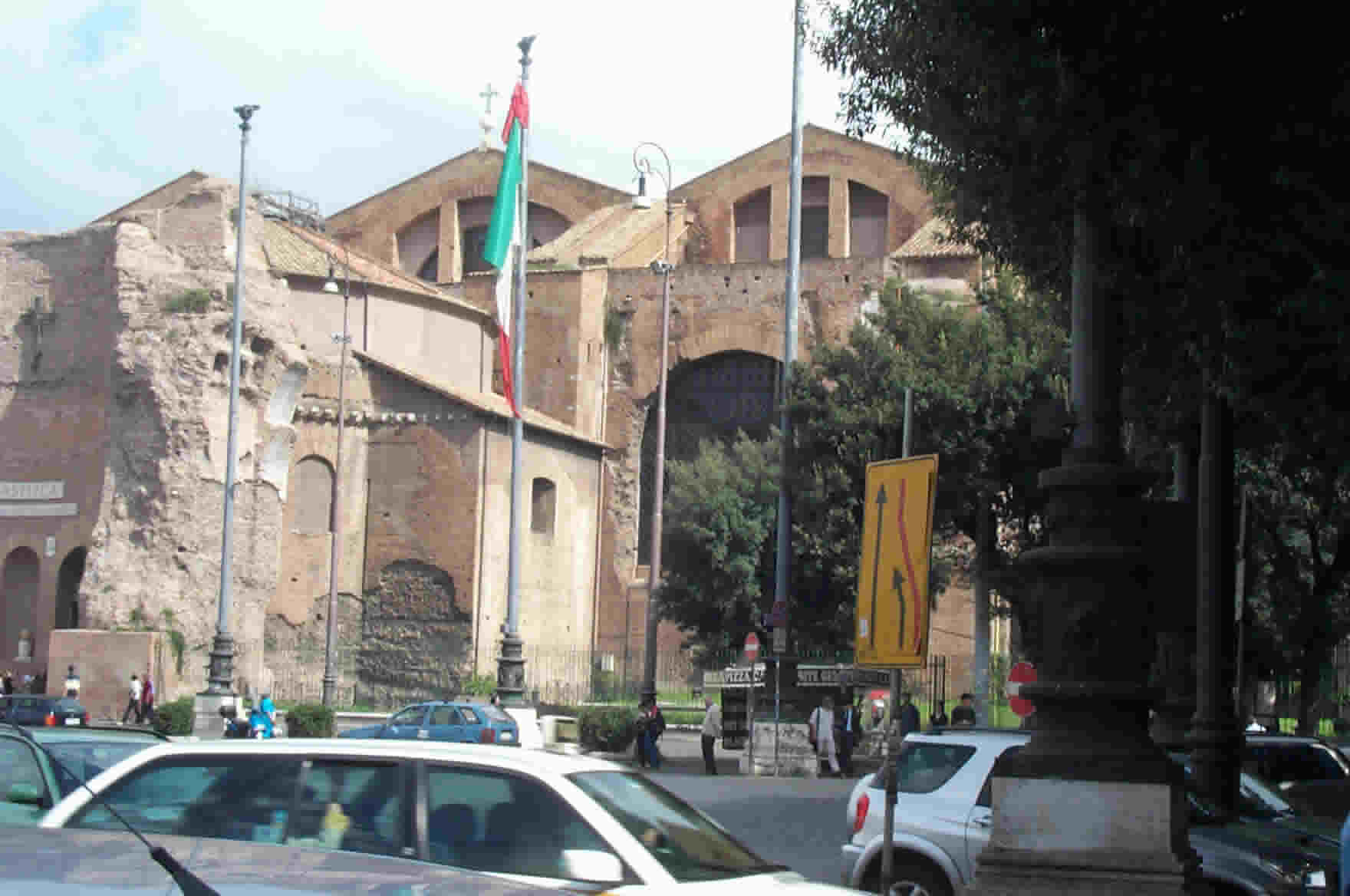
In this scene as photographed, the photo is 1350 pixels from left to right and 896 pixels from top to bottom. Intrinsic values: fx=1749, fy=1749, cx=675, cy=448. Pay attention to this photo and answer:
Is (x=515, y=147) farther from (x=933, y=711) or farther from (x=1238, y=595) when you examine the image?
(x=1238, y=595)

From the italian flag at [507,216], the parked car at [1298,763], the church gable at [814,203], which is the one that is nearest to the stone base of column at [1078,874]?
the parked car at [1298,763]

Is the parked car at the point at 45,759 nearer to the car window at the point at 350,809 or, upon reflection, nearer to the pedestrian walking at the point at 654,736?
the car window at the point at 350,809

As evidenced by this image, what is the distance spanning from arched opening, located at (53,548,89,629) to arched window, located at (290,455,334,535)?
17.0 ft

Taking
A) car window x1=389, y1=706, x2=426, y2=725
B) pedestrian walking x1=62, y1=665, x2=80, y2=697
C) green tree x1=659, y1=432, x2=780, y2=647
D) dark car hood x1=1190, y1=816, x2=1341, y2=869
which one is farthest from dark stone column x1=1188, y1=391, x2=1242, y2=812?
pedestrian walking x1=62, y1=665, x2=80, y2=697

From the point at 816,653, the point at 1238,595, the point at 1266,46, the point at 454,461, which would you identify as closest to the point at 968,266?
the point at 454,461

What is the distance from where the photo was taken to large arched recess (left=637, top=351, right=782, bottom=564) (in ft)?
160

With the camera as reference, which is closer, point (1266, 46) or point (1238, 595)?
point (1266, 46)

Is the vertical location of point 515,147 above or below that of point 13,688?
above

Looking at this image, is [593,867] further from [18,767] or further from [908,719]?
[908,719]

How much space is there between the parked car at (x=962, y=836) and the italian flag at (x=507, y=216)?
684 inches

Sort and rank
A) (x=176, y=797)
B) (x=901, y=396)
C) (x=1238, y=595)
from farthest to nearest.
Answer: (x=901, y=396)
(x=1238, y=595)
(x=176, y=797)

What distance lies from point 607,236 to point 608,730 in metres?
25.8

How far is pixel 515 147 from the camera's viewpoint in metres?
28.1

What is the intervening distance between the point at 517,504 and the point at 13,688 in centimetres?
1495
